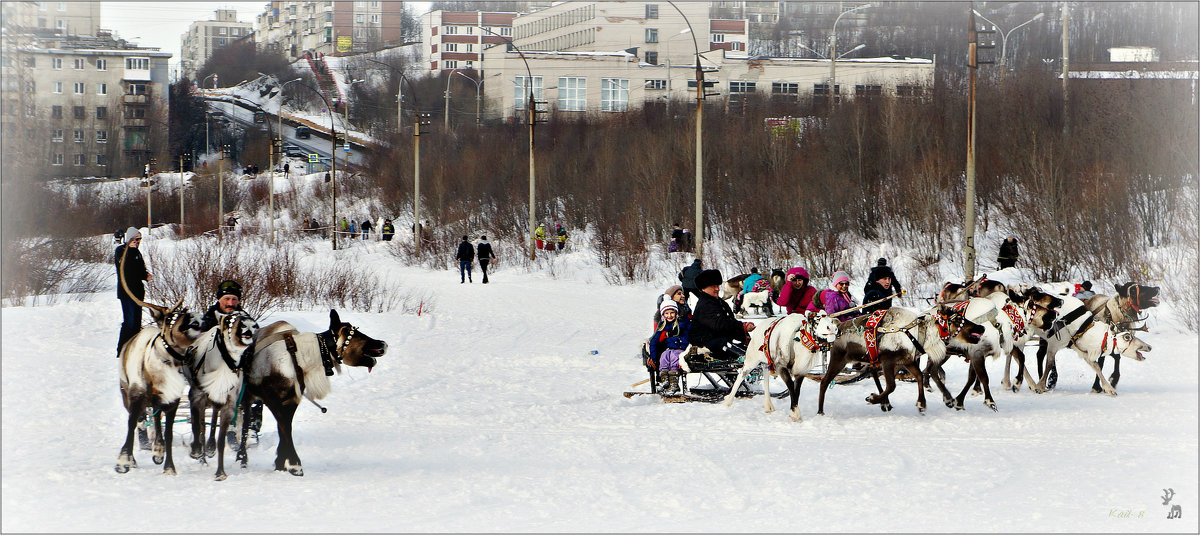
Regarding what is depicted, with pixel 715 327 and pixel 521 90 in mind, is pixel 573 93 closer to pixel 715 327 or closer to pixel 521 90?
pixel 521 90

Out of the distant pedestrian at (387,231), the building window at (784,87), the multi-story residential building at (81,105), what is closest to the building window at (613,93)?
the building window at (784,87)

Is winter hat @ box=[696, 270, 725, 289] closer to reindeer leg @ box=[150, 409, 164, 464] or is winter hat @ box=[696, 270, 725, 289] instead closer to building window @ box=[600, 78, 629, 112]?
reindeer leg @ box=[150, 409, 164, 464]

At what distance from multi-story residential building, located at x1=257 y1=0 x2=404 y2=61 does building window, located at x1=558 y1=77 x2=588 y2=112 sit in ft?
212

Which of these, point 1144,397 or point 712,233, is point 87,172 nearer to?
point 712,233

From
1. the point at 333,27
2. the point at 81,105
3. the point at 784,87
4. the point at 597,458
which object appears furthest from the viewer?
the point at 333,27

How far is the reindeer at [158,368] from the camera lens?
7969 millimetres

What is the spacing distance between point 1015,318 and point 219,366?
8601 millimetres

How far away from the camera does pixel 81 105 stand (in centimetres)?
5825

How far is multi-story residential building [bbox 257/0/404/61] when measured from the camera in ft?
494

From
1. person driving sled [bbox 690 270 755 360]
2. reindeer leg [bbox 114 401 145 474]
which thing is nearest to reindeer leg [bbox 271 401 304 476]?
reindeer leg [bbox 114 401 145 474]

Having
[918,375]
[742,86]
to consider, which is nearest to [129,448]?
[918,375]

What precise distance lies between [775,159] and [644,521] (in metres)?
40.5

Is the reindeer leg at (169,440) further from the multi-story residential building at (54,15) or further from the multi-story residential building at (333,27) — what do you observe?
the multi-story residential building at (333,27)

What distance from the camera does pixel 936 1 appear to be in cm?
9169
